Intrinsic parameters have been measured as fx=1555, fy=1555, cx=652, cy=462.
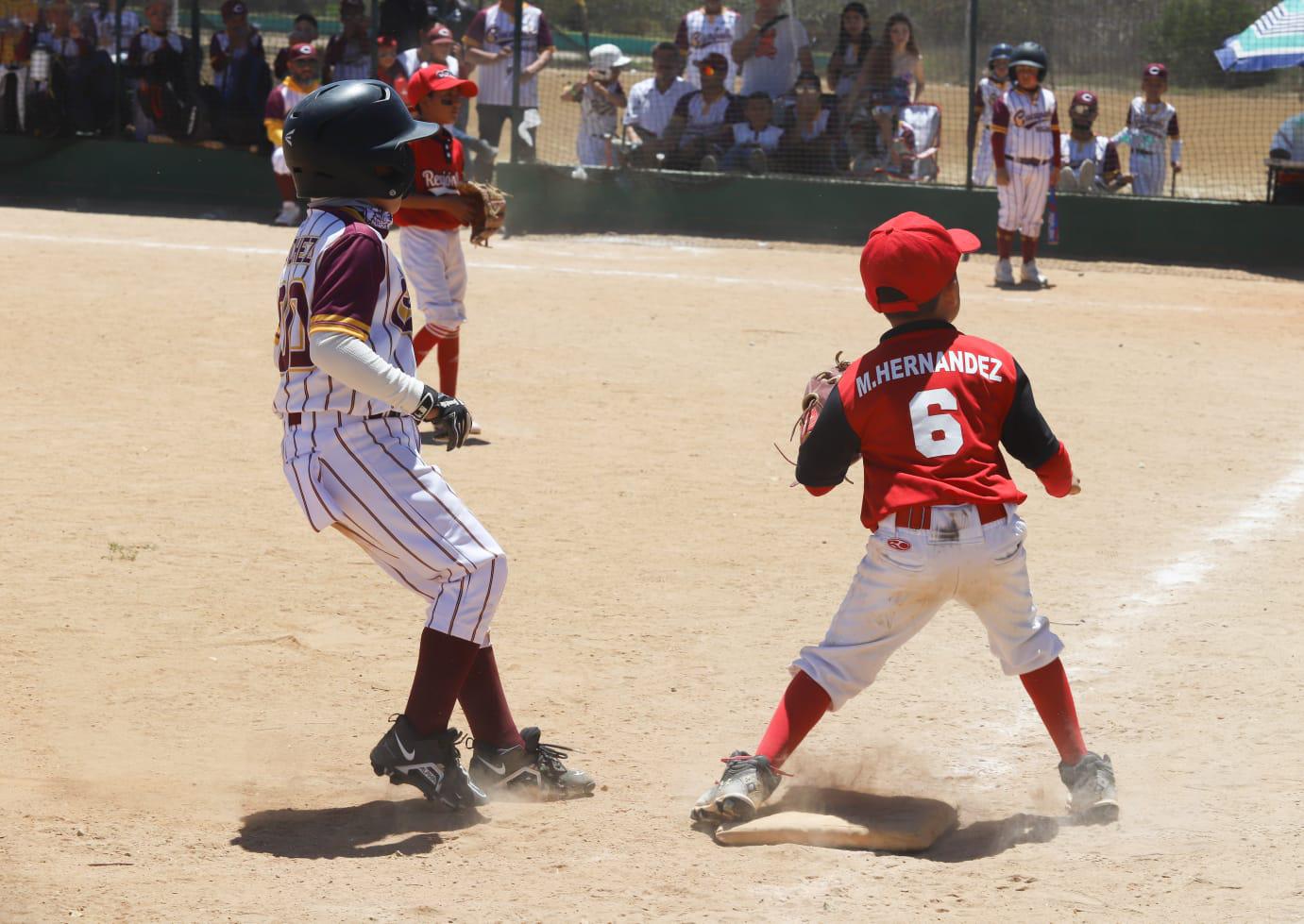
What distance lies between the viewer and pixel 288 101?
1582 centimetres

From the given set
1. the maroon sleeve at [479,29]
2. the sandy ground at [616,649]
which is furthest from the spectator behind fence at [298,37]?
→ the sandy ground at [616,649]

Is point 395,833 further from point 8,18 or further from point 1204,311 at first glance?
point 8,18

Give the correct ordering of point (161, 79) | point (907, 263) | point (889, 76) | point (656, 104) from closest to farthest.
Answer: point (907, 263) → point (889, 76) → point (656, 104) → point (161, 79)

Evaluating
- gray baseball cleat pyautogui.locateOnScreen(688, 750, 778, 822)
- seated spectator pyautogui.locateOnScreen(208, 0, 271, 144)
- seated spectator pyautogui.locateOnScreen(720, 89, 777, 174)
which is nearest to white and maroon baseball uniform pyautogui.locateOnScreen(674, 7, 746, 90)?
seated spectator pyautogui.locateOnScreen(720, 89, 777, 174)

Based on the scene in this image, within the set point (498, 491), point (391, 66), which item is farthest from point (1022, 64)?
point (498, 491)

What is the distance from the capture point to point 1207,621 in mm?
5609

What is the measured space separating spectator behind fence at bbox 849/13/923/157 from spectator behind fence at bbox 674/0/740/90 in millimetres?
1413

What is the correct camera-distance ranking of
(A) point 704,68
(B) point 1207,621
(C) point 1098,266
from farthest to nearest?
(A) point 704,68, (C) point 1098,266, (B) point 1207,621

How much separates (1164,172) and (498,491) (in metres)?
11.5

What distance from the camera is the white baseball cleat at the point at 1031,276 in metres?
13.7

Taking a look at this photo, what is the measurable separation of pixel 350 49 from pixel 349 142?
13629mm

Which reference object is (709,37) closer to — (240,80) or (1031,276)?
(1031,276)

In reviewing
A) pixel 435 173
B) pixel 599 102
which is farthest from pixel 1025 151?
pixel 435 173

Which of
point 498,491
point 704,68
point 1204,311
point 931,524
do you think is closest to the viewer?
point 931,524
